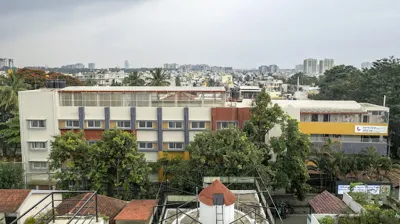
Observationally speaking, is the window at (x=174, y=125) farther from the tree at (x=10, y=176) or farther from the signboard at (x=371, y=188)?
the signboard at (x=371, y=188)

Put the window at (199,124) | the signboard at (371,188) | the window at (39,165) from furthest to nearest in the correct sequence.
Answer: the window at (39,165), the window at (199,124), the signboard at (371,188)

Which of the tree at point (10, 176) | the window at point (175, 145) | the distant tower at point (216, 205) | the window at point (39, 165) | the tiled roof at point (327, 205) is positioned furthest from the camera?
the window at point (39, 165)

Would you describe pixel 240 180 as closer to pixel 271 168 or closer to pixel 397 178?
pixel 271 168

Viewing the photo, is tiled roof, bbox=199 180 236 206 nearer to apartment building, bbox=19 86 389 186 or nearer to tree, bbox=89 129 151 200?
tree, bbox=89 129 151 200

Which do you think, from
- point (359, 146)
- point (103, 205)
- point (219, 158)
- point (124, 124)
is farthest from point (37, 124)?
point (359, 146)

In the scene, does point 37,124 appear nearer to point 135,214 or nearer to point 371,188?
point 135,214

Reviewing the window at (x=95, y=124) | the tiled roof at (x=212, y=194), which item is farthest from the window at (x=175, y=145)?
the tiled roof at (x=212, y=194)

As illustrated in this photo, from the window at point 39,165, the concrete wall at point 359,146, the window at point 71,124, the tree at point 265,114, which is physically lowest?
the window at point 39,165

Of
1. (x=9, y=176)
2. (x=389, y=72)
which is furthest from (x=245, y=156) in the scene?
(x=389, y=72)

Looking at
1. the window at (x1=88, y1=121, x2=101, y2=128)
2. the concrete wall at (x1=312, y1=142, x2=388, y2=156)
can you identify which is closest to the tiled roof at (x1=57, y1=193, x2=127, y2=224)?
the window at (x1=88, y1=121, x2=101, y2=128)
